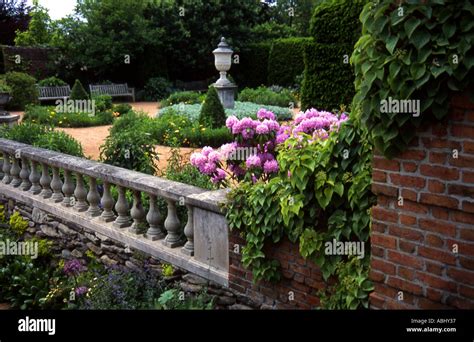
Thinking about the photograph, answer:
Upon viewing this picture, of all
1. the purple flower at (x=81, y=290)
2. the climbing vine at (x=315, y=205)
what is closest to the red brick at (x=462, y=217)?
the climbing vine at (x=315, y=205)

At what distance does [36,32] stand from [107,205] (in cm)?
2435

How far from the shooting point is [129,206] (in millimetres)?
5680

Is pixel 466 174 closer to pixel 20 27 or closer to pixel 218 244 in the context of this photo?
pixel 218 244

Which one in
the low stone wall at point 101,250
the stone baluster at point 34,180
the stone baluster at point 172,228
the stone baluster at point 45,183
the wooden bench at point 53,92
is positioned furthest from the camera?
the wooden bench at point 53,92

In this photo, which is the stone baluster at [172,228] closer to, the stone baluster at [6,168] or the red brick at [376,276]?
the red brick at [376,276]

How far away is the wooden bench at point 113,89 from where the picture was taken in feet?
78.4

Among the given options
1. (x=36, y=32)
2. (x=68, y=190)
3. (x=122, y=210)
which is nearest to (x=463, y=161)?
(x=122, y=210)

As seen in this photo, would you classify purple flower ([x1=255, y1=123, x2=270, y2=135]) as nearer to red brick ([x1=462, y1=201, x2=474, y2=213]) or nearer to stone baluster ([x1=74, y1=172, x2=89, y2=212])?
stone baluster ([x1=74, y1=172, x2=89, y2=212])

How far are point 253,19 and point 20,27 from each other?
12.1 metres

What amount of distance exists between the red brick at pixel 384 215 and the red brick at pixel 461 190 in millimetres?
349

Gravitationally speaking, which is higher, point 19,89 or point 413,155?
point 19,89

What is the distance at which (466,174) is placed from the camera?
2.60 m

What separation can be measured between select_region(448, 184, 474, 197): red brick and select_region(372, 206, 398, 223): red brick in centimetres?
35

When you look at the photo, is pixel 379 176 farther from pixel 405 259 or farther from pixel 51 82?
pixel 51 82
